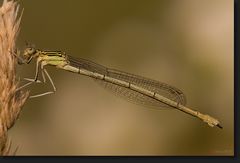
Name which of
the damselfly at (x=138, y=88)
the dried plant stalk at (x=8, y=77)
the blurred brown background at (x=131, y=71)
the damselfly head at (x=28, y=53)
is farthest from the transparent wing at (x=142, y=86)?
the dried plant stalk at (x=8, y=77)

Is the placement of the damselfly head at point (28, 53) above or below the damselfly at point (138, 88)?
above

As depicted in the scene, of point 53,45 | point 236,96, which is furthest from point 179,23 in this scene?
point 53,45

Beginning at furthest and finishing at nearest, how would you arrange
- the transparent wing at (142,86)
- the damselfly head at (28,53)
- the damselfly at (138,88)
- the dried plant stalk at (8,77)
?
the transparent wing at (142,86), the damselfly at (138,88), the damselfly head at (28,53), the dried plant stalk at (8,77)

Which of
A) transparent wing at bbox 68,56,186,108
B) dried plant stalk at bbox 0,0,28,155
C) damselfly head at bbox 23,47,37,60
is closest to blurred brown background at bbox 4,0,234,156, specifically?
transparent wing at bbox 68,56,186,108

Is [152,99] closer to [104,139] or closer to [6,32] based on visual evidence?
[104,139]

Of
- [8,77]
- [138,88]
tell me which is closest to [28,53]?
[8,77]

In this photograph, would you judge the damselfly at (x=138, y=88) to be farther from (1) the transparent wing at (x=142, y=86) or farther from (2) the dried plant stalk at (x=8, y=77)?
(2) the dried plant stalk at (x=8, y=77)
